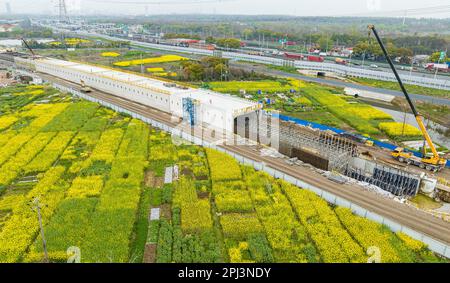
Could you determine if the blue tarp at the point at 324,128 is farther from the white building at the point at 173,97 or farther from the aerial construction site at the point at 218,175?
the white building at the point at 173,97

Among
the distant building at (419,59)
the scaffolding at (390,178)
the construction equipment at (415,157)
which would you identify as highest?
the distant building at (419,59)

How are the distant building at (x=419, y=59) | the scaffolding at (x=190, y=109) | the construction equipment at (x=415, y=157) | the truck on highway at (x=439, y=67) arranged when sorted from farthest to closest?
the distant building at (x=419, y=59) → the truck on highway at (x=439, y=67) → the scaffolding at (x=190, y=109) → the construction equipment at (x=415, y=157)

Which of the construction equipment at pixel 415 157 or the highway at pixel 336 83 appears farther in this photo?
the highway at pixel 336 83

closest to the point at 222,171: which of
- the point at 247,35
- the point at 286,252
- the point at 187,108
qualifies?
the point at 286,252

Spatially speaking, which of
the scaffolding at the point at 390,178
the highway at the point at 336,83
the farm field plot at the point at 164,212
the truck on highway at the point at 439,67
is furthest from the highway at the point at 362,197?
the truck on highway at the point at 439,67

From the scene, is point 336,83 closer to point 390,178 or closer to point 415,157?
point 415,157
